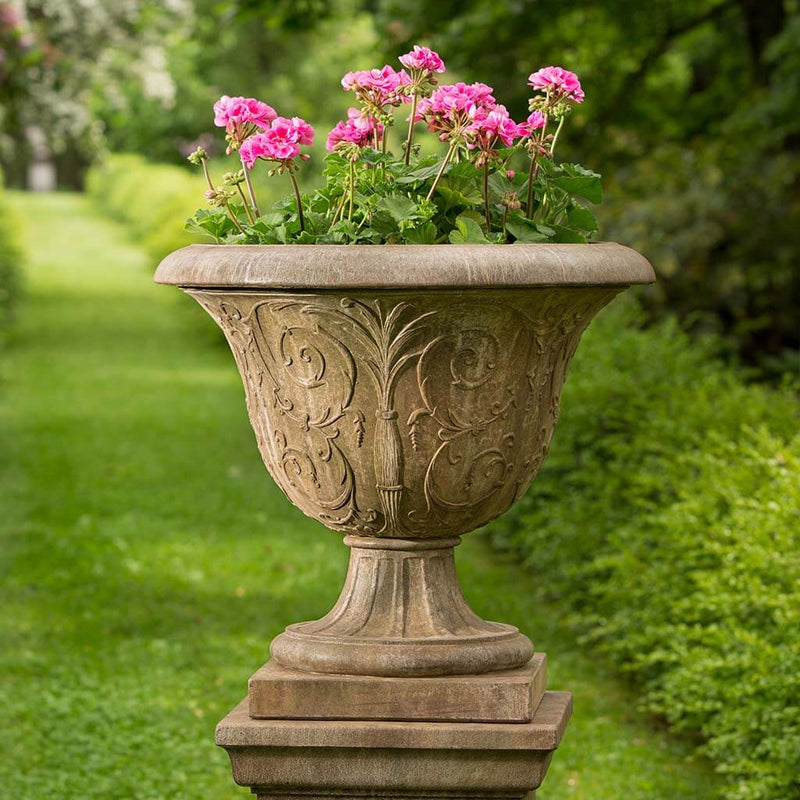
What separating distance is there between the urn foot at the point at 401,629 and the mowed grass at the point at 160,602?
1567 mm

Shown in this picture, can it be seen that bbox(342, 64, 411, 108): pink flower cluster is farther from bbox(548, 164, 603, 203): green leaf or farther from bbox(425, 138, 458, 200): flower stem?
bbox(548, 164, 603, 203): green leaf

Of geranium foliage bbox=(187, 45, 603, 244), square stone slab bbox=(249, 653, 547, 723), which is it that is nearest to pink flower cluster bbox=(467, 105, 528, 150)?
geranium foliage bbox=(187, 45, 603, 244)

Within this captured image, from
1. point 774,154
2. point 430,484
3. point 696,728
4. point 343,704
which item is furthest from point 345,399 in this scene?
point 774,154

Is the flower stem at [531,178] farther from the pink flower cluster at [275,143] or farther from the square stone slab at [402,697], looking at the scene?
the square stone slab at [402,697]

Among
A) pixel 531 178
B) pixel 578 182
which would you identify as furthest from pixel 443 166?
pixel 578 182

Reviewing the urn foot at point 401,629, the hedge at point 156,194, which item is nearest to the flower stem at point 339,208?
the urn foot at point 401,629

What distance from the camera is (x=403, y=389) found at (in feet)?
9.39

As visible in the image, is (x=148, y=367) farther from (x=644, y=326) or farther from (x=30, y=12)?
(x=644, y=326)

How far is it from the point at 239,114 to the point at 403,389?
2.28 feet

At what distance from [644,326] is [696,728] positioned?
198 inches

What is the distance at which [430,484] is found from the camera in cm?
293

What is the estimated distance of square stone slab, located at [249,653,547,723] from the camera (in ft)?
9.57

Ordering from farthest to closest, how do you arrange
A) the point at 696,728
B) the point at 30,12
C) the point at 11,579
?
the point at 30,12, the point at 11,579, the point at 696,728

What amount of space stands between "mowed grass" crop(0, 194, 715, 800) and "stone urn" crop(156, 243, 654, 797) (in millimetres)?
1625
